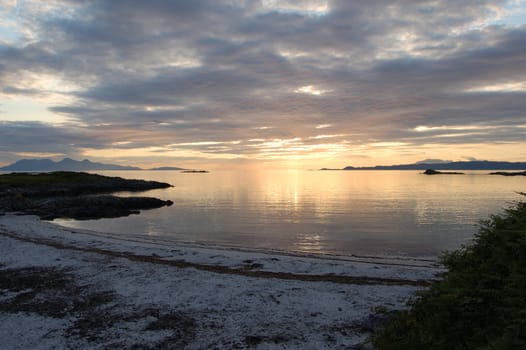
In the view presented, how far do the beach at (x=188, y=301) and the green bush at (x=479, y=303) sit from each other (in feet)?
6.52

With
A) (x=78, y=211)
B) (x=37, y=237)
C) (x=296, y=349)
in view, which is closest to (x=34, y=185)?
(x=78, y=211)

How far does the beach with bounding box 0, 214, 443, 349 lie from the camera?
1030 cm

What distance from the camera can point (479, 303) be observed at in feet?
25.0

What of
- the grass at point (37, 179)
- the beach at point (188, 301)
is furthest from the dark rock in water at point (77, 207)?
the grass at point (37, 179)

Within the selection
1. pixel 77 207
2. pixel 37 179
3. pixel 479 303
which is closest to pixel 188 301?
pixel 479 303

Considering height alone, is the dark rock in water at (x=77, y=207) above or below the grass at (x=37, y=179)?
below

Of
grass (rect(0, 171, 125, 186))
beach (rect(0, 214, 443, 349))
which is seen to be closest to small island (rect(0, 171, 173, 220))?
grass (rect(0, 171, 125, 186))

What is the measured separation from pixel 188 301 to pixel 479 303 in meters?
9.73

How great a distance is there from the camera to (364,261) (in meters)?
24.9

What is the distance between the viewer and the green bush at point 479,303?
6.95 m

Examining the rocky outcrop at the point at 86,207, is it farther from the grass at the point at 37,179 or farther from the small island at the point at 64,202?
the grass at the point at 37,179

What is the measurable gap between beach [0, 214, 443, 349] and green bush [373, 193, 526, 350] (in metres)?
1.99

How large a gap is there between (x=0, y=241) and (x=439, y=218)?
49.5 metres

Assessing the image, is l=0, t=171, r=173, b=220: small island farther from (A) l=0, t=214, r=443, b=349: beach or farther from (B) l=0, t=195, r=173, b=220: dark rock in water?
(A) l=0, t=214, r=443, b=349: beach
